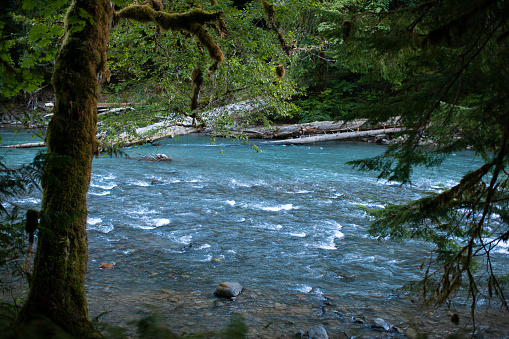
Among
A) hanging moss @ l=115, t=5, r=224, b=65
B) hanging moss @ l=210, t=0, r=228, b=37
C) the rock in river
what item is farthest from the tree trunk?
hanging moss @ l=210, t=0, r=228, b=37

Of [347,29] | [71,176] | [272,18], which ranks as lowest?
[71,176]

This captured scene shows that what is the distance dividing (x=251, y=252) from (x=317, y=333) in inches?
110

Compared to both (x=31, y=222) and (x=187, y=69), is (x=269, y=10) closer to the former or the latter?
(x=187, y=69)

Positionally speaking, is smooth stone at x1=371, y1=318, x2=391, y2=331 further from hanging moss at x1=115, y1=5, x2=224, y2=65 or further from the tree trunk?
hanging moss at x1=115, y1=5, x2=224, y2=65

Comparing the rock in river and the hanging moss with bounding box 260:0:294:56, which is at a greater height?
the hanging moss with bounding box 260:0:294:56

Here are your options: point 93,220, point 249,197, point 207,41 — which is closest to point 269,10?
point 207,41

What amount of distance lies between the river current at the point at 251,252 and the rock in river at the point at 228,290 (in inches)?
4.4

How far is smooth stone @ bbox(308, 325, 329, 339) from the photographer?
12.8ft

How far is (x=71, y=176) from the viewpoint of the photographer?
10.5 ft

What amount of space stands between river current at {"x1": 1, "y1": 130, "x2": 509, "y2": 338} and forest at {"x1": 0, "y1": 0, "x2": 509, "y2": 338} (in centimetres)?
4

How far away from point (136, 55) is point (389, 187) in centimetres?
900

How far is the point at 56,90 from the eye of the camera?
324 cm

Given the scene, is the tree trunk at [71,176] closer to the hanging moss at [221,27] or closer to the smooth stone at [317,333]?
the smooth stone at [317,333]

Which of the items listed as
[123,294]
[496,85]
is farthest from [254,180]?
[496,85]
